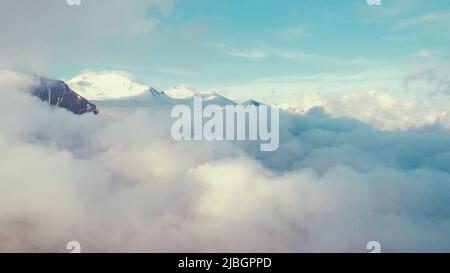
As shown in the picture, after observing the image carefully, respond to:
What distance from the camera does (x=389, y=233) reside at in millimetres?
6555

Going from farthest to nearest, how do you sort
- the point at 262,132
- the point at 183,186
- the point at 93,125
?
the point at 93,125
the point at 183,186
the point at 262,132
